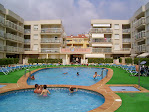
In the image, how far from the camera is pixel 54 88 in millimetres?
11422

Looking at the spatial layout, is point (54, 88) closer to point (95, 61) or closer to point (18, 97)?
point (18, 97)

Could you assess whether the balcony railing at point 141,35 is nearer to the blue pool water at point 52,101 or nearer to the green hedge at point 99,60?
the green hedge at point 99,60

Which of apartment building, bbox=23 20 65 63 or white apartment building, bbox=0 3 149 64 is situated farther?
apartment building, bbox=23 20 65 63

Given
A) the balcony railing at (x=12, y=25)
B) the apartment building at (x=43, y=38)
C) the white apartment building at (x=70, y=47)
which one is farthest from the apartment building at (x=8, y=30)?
the apartment building at (x=43, y=38)

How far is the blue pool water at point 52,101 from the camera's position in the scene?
27.3 ft

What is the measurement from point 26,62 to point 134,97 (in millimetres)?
33966

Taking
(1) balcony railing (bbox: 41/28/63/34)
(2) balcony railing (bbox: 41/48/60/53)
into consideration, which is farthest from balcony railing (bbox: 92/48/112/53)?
(1) balcony railing (bbox: 41/28/63/34)

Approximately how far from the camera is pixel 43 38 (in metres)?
43.5

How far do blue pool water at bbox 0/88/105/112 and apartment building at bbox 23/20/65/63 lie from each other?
3085 cm

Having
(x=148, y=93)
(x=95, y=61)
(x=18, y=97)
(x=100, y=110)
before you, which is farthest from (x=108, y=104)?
(x=95, y=61)

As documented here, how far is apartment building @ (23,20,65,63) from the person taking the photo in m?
41.9

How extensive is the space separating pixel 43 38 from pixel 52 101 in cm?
3586

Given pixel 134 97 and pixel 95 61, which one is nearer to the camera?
pixel 134 97

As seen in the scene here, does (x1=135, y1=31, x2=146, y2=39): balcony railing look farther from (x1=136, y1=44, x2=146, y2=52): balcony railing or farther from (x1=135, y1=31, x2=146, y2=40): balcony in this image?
(x1=136, y1=44, x2=146, y2=52): balcony railing
